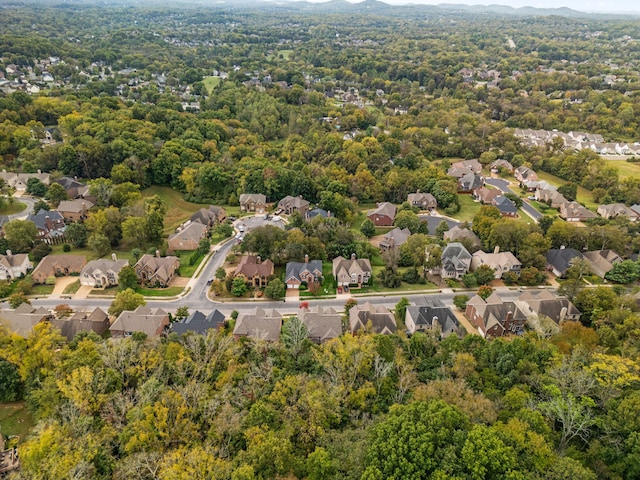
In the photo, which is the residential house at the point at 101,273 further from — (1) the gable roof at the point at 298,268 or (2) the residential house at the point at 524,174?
(2) the residential house at the point at 524,174

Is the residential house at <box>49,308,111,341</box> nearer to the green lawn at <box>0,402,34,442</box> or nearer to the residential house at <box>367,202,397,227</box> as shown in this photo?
the green lawn at <box>0,402,34,442</box>

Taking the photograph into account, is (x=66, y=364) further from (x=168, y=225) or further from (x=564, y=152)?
(x=564, y=152)

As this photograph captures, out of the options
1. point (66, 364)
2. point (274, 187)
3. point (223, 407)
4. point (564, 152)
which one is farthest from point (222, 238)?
point (564, 152)

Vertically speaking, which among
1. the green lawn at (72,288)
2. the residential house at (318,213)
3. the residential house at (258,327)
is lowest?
the green lawn at (72,288)

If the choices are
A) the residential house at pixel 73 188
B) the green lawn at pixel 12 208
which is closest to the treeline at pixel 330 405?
the green lawn at pixel 12 208

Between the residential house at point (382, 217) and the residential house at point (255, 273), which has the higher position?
the residential house at point (255, 273)

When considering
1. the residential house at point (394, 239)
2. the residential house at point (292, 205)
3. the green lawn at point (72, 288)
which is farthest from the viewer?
the residential house at point (292, 205)
